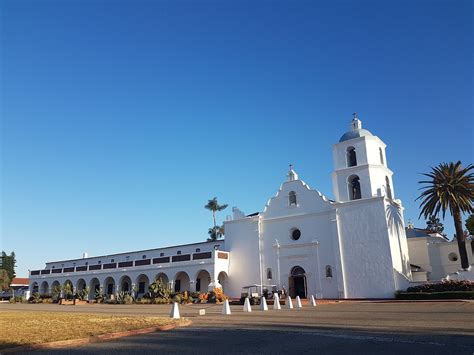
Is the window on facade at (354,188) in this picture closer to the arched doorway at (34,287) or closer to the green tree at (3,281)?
the arched doorway at (34,287)

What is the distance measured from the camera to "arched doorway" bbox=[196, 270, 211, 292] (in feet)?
153

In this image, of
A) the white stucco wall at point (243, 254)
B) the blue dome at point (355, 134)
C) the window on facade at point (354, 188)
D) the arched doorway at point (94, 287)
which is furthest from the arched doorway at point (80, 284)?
the blue dome at point (355, 134)

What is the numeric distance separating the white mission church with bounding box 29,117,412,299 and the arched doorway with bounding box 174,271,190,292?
0.39 feet

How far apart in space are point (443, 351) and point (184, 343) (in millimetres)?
6001

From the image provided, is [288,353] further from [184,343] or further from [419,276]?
[419,276]

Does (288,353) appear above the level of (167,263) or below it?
below

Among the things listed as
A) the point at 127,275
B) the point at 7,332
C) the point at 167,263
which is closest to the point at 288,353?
the point at 7,332

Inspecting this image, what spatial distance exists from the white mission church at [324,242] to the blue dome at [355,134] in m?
0.11

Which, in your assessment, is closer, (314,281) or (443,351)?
(443,351)

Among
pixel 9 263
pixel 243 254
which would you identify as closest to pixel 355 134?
pixel 243 254

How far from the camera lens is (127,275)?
165 ft

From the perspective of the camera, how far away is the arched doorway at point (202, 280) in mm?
46722

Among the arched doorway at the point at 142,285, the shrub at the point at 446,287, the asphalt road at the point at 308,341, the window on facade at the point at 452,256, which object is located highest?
the window on facade at the point at 452,256

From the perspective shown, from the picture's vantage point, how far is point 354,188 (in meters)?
39.0
